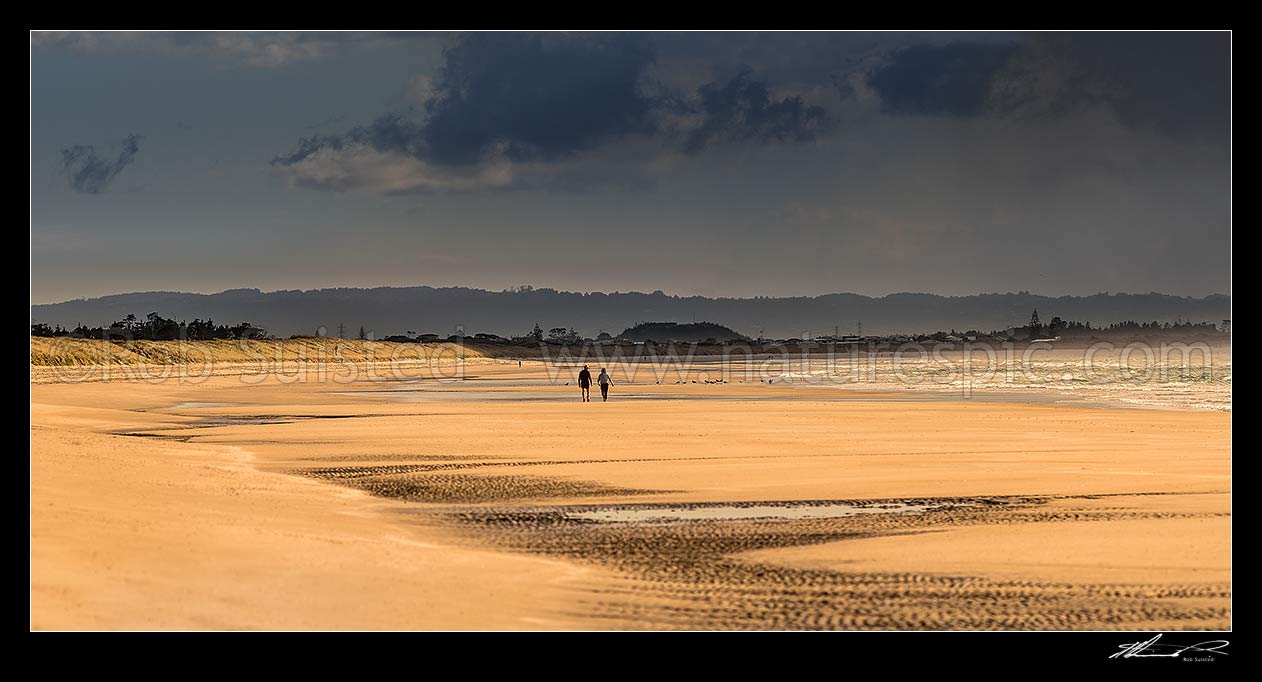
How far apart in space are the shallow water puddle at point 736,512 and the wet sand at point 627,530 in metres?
0.11

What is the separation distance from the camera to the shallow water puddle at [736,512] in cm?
1295

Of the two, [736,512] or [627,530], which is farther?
[736,512]

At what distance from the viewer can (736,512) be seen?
13.3 metres

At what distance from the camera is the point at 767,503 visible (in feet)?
45.9

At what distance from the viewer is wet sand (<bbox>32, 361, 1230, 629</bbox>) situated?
8.62m
